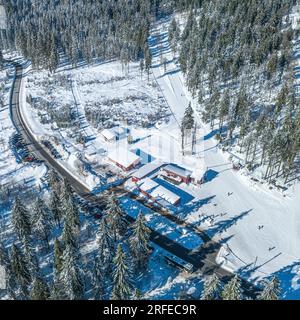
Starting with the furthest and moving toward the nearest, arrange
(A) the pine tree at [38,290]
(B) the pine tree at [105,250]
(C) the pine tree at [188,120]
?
(C) the pine tree at [188,120]
(B) the pine tree at [105,250]
(A) the pine tree at [38,290]

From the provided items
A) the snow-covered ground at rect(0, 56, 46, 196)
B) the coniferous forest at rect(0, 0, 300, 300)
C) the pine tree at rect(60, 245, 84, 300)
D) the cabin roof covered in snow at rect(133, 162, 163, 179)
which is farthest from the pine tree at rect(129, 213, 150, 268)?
the snow-covered ground at rect(0, 56, 46, 196)

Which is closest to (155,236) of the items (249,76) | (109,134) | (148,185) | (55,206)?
(148,185)

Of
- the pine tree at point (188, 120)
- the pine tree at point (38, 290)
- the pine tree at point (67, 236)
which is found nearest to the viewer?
the pine tree at point (38, 290)

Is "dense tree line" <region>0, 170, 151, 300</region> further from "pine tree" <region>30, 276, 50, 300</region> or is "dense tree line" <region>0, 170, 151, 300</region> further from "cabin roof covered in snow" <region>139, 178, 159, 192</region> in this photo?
"cabin roof covered in snow" <region>139, 178, 159, 192</region>

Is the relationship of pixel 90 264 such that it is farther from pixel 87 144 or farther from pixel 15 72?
pixel 15 72

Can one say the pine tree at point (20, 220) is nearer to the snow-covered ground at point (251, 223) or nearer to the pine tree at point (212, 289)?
the pine tree at point (212, 289)

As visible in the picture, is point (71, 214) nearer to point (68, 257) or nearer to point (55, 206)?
point (55, 206)

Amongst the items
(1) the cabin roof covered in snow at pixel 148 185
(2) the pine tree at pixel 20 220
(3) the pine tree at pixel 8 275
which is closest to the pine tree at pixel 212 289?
(3) the pine tree at pixel 8 275
